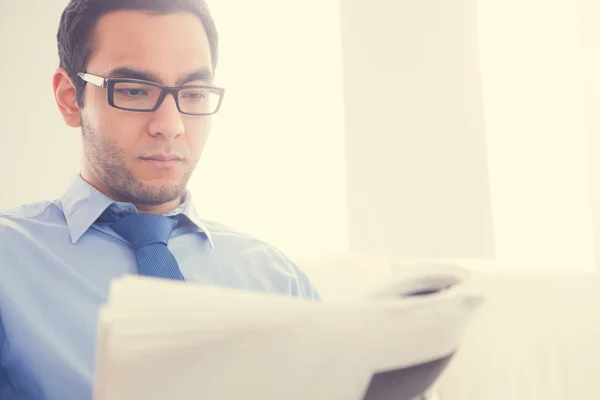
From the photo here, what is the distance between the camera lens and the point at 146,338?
246 mm

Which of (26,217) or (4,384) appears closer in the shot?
(4,384)

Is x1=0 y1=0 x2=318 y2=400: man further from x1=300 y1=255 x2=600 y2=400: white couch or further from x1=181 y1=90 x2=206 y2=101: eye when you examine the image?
x1=300 y1=255 x2=600 y2=400: white couch

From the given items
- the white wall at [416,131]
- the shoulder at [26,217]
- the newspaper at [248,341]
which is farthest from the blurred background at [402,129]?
the newspaper at [248,341]

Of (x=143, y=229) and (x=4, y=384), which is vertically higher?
(x=143, y=229)

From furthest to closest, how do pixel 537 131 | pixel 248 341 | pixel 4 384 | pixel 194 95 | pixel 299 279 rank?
pixel 537 131 < pixel 299 279 < pixel 194 95 < pixel 4 384 < pixel 248 341

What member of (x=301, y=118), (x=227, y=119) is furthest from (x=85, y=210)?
(x=301, y=118)

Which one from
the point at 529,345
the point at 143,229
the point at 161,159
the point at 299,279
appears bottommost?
the point at 529,345

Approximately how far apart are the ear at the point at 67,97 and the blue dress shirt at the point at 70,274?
153 mm

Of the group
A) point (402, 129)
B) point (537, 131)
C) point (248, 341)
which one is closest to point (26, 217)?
point (248, 341)

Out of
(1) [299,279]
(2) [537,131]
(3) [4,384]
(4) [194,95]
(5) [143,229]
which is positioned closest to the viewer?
(3) [4,384]

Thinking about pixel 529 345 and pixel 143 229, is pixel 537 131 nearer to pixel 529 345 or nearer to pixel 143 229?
pixel 529 345

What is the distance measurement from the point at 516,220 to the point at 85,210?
167 cm

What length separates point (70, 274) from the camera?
80 centimetres

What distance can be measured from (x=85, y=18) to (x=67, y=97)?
0.16 metres
